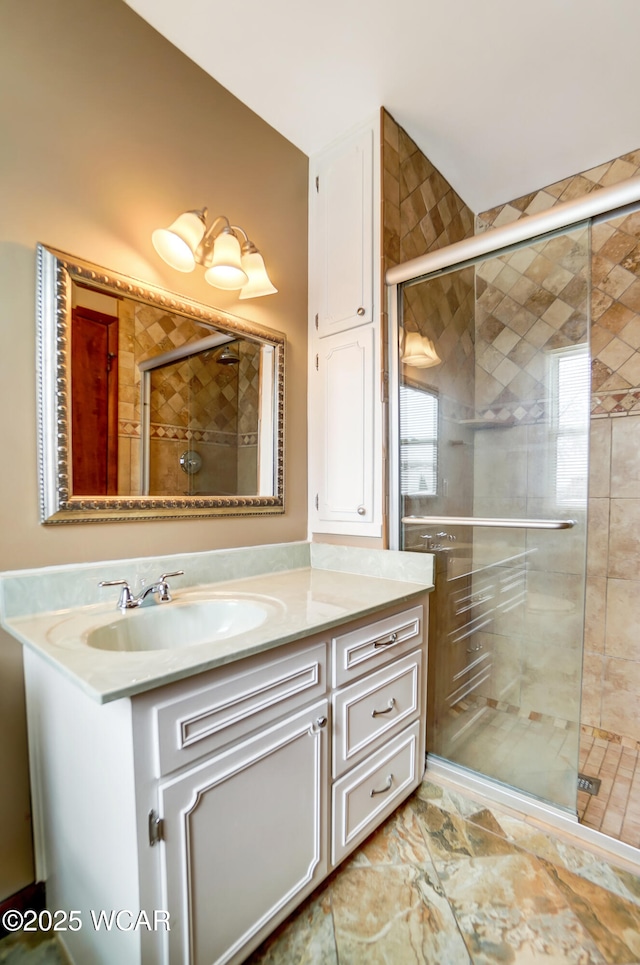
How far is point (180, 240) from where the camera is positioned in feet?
4.27

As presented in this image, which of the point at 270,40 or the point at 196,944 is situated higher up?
the point at 270,40

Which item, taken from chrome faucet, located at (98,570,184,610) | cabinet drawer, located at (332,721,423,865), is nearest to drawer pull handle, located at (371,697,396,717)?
cabinet drawer, located at (332,721,423,865)

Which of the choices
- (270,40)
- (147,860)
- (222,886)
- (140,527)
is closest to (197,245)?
(270,40)

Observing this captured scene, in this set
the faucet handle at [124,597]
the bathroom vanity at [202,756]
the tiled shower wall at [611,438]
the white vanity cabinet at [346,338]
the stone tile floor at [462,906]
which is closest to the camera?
the bathroom vanity at [202,756]

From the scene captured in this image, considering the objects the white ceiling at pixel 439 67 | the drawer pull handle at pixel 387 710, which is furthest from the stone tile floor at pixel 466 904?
the white ceiling at pixel 439 67

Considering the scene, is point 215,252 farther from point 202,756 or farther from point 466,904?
point 466,904

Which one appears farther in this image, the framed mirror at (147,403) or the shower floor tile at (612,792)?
the shower floor tile at (612,792)

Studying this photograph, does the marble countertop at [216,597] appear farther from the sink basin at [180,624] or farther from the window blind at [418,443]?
the window blind at [418,443]

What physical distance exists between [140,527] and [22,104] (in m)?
1.17

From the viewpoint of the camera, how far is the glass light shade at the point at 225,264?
140cm

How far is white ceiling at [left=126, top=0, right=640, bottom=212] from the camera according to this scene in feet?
4.37

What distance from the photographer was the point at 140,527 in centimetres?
131

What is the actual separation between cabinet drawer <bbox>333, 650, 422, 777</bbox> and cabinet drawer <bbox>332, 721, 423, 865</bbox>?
0.05 m

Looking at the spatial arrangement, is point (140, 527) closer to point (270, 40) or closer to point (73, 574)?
point (73, 574)
